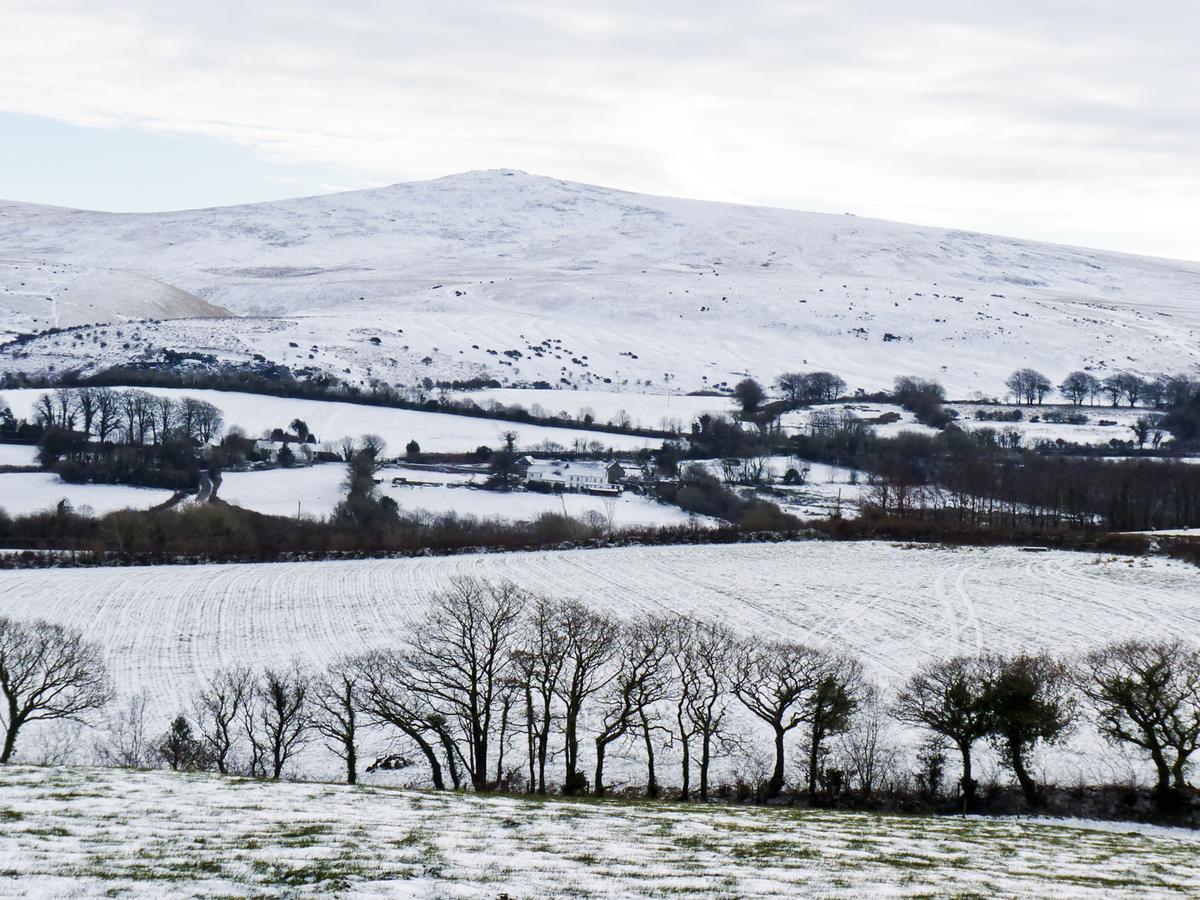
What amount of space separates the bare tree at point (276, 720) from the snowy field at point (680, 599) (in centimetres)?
183

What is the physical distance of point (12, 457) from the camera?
10250cm

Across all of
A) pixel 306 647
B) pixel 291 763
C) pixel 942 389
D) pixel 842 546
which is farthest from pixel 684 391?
pixel 291 763

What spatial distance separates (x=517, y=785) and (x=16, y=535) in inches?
2392

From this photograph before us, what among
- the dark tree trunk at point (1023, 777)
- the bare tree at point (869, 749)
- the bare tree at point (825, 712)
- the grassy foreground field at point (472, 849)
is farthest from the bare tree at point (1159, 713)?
the grassy foreground field at point (472, 849)

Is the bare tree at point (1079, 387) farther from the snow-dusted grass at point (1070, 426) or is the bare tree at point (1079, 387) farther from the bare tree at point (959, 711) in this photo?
the bare tree at point (959, 711)

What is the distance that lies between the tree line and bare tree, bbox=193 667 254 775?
16cm

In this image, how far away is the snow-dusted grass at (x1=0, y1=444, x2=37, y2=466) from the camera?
3962 inches

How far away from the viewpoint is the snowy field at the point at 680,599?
50.0 m

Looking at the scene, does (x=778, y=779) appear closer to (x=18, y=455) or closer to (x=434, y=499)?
(x=434, y=499)

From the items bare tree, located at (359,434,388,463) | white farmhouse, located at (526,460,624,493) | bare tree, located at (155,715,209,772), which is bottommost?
bare tree, located at (155,715,209,772)

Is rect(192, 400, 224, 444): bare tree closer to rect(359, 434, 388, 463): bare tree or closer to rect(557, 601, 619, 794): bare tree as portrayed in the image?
rect(359, 434, 388, 463): bare tree

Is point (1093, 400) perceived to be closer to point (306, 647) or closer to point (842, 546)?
point (842, 546)

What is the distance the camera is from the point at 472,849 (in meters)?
16.0

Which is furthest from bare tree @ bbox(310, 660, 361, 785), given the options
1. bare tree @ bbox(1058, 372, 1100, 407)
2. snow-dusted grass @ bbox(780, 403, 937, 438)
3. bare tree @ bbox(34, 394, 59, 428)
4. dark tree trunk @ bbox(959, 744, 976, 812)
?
bare tree @ bbox(1058, 372, 1100, 407)
